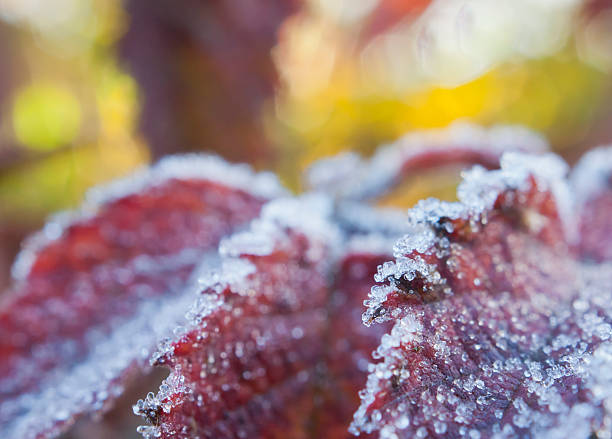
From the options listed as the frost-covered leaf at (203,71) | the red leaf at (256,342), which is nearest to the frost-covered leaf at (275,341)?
the red leaf at (256,342)

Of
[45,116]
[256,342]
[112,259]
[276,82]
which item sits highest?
[45,116]

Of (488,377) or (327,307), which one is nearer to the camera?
(488,377)

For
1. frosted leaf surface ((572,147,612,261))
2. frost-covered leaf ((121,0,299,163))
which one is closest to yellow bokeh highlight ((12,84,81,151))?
frost-covered leaf ((121,0,299,163))

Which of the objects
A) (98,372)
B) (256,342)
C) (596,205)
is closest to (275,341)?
(256,342)

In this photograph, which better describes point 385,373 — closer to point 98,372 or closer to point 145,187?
point 98,372

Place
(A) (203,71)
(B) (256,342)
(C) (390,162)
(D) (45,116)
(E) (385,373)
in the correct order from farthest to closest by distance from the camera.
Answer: (D) (45,116) < (A) (203,71) < (C) (390,162) < (B) (256,342) < (E) (385,373)
